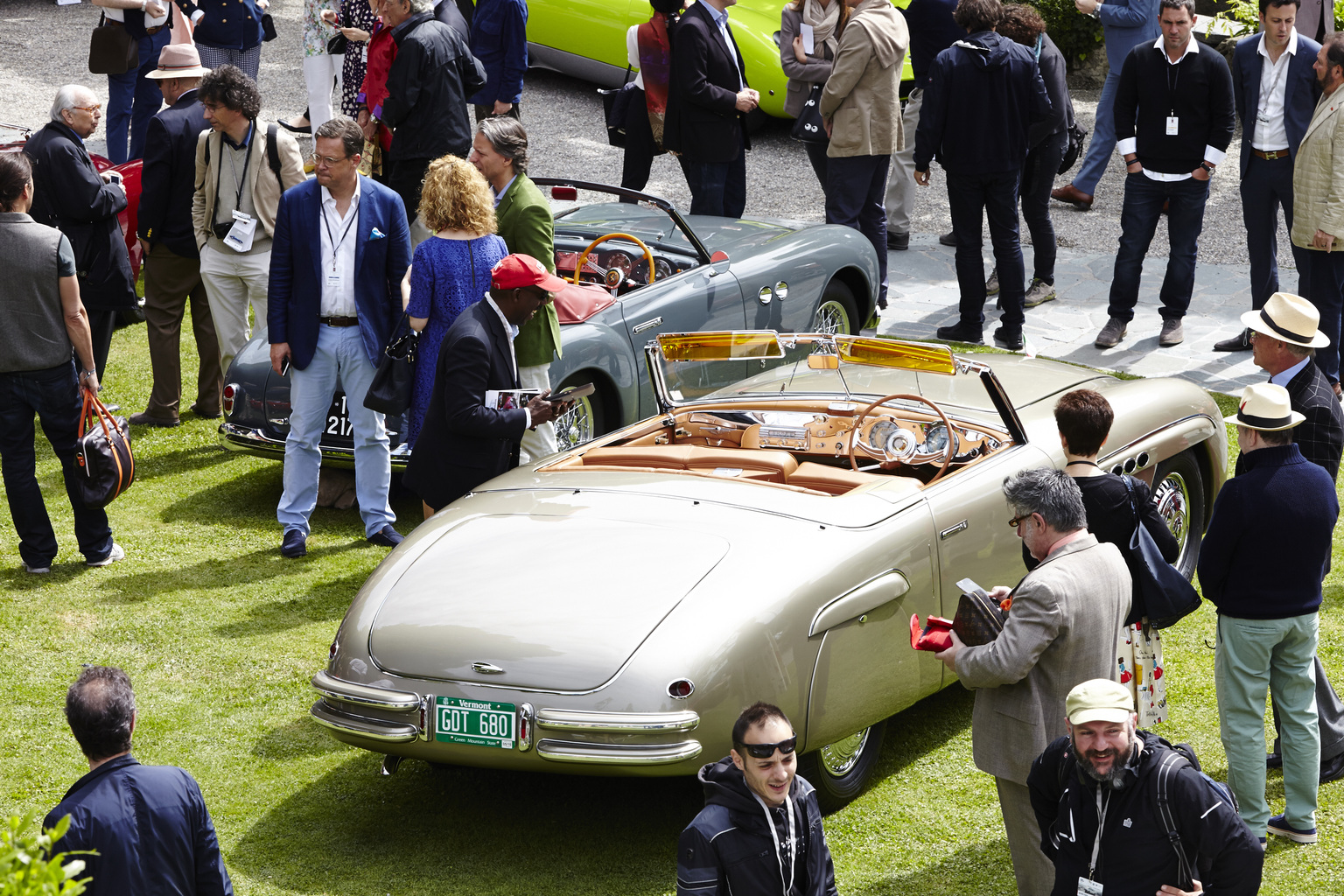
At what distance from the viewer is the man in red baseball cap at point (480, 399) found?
20.8ft

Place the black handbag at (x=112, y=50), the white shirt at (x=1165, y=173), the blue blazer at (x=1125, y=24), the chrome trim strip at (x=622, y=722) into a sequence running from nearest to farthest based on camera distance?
the chrome trim strip at (x=622, y=722) → the white shirt at (x=1165, y=173) → the blue blazer at (x=1125, y=24) → the black handbag at (x=112, y=50)

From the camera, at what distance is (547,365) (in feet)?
23.8

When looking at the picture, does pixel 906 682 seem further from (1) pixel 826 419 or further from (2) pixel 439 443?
(2) pixel 439 443

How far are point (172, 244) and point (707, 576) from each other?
18.2 ft

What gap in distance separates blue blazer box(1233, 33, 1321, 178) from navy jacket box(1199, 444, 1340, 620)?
16.8 ft

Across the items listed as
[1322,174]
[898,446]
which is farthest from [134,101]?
[1322,174]

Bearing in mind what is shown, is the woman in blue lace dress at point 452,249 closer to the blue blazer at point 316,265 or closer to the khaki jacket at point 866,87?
the blue blazer at point 316,265

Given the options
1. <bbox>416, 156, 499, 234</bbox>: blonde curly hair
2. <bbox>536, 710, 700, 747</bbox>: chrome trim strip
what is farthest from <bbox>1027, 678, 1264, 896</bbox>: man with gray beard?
<bbox>416, 156, 499, 234</bbox>: blonde curly hair

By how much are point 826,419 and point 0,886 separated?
416 centimetres

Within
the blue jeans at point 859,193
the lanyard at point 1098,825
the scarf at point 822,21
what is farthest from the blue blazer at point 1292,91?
the lanyard at point 1098,825

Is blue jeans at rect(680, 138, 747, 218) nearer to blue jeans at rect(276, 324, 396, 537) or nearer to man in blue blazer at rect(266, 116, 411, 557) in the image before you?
man in blue blazer at rect(266, 116, 411, 557)

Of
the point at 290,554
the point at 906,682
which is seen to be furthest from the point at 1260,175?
the point at 290,554

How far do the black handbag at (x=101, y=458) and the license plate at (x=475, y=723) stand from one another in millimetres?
3117

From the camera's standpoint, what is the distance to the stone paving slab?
33.1ft
